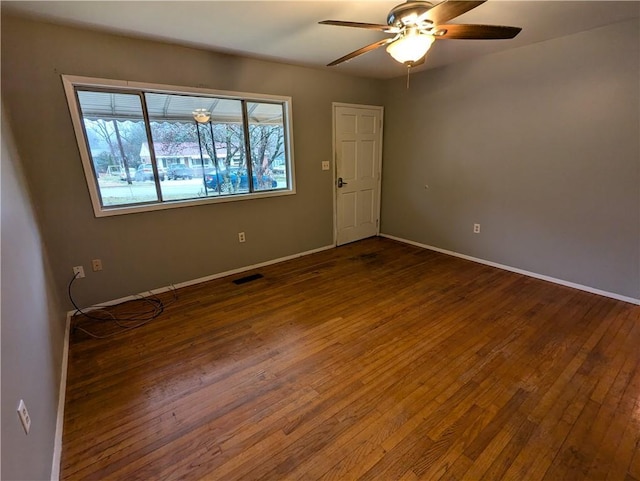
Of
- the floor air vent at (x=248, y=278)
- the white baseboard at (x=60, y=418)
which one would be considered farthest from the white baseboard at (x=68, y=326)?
the floor air vent at (x=248, y=278)

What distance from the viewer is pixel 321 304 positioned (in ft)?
9.68

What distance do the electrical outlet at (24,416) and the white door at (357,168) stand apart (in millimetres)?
3773

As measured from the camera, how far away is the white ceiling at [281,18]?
6.89ft

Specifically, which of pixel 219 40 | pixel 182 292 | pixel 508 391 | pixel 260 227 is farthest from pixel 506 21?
pixel 182 292

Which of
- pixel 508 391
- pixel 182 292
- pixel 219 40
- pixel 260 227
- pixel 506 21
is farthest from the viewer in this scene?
pixel 260 227

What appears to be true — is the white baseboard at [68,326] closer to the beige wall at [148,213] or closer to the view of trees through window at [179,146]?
the beige wall at [148,213]

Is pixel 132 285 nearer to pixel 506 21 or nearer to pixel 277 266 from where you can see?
pixel 277 266

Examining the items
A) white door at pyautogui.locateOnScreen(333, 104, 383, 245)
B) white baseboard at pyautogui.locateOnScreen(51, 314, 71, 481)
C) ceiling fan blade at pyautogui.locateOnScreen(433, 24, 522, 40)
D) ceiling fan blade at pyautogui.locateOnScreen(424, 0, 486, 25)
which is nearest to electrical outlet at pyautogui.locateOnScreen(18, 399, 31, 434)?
white baseboard at pyautogui.locateOnScreen(51, 314, 71, 481)

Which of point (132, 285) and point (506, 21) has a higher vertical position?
point (506, 21)

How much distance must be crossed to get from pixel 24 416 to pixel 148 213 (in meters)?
2.16

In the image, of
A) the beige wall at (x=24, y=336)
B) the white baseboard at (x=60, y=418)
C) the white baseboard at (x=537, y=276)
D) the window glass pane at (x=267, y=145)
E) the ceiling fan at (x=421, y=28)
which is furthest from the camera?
the window glass pane at (x=267, y=145)

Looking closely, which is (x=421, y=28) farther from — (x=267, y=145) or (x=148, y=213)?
(x=148, y=213)

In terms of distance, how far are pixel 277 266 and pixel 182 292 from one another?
118 cm

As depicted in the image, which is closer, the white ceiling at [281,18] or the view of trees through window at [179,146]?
the white ceiling at [281,18]
